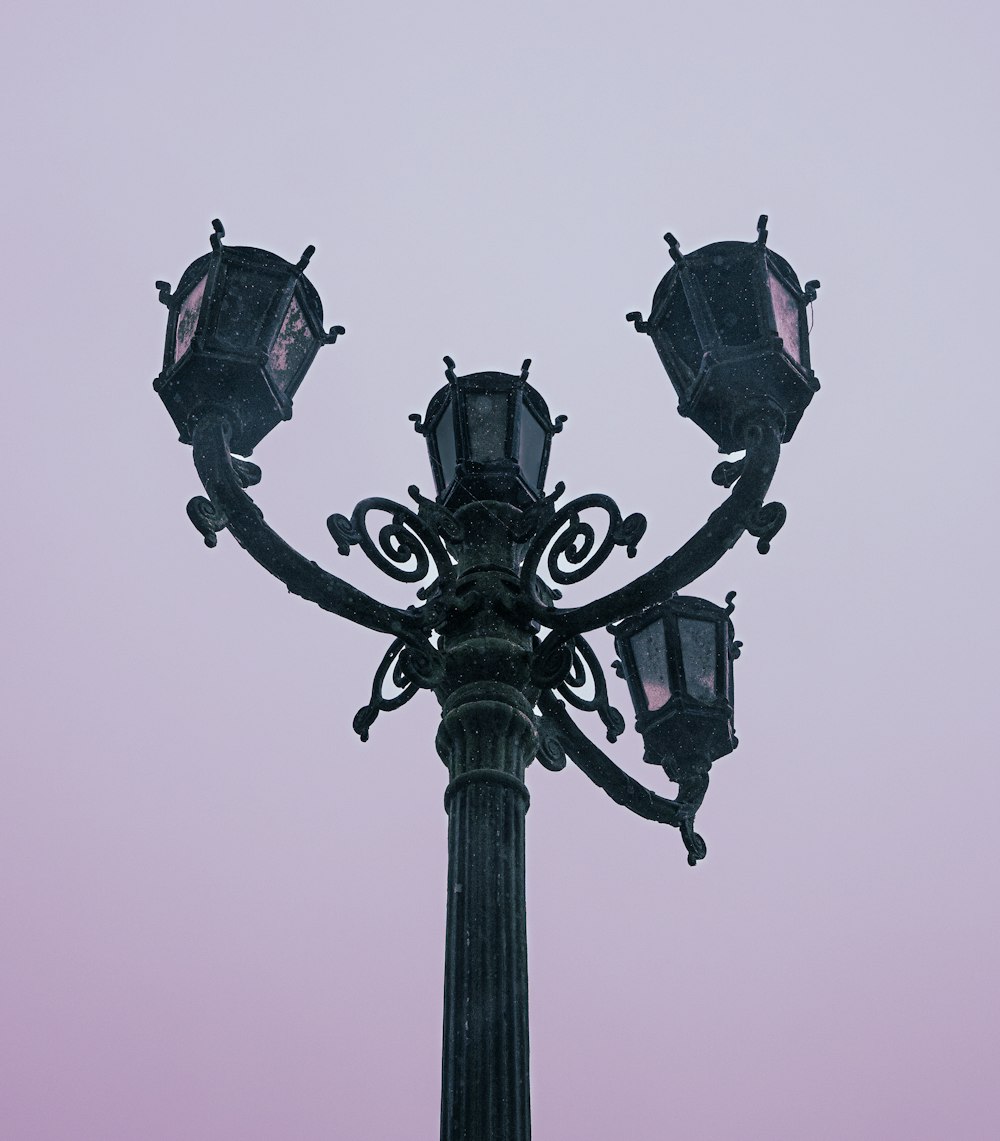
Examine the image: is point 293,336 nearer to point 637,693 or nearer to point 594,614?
point 594,614

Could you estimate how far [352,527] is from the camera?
5738 millimetres

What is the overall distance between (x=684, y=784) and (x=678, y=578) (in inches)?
67.8

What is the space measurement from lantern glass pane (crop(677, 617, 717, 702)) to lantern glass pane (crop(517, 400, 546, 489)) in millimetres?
1120

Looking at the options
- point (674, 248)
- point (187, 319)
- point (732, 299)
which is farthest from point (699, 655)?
point (187, 319)

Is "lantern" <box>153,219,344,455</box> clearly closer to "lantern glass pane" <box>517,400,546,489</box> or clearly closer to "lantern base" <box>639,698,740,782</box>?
"lantern glass pane" <box>517,400,546,489</box>

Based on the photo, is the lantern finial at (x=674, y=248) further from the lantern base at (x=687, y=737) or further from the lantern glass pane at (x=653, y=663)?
the lantern base at (x=687, y=737)

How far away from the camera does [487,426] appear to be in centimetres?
614

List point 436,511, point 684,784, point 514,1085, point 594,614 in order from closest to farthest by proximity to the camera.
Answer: point 514,1085 → point 594,614 → point 436,511 → point 684,784

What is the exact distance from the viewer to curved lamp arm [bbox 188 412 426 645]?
545 cm

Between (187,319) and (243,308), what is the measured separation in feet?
0.94

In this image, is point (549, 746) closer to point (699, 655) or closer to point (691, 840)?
point (691, 840)

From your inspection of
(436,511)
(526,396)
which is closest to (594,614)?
(436,511)

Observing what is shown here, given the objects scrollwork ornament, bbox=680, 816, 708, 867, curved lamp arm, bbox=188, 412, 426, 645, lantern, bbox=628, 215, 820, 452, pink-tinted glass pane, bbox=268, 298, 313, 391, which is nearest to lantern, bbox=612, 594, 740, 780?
scrollwork ornament, bbox=680, 816, 708, 867

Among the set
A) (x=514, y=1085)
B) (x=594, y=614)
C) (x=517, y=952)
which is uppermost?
(x=594, y=614)
